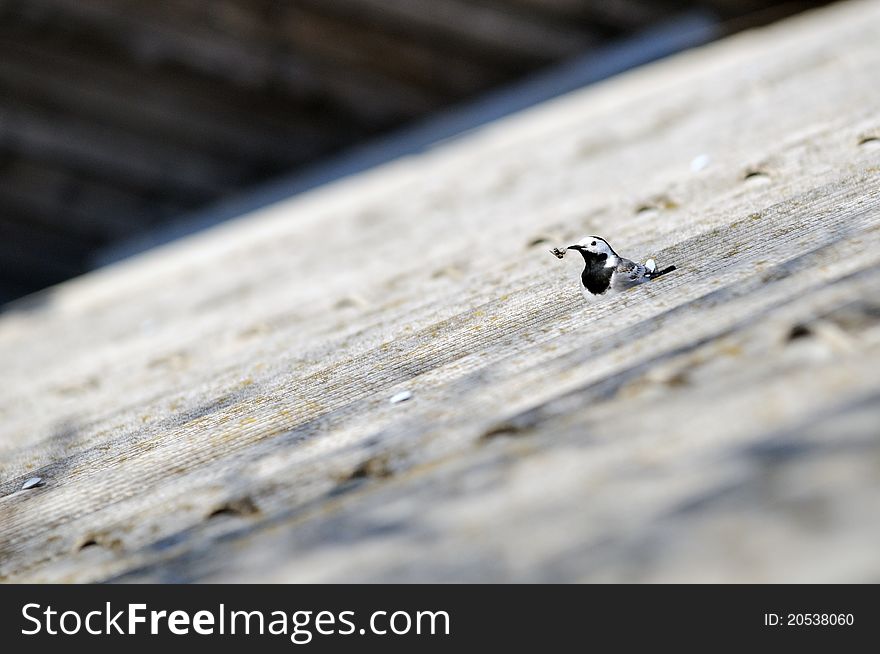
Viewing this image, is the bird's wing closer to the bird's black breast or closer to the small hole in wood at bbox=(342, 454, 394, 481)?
the bird's black breast

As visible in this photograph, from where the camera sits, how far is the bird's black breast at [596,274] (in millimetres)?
901

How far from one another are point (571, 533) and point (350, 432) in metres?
0.33

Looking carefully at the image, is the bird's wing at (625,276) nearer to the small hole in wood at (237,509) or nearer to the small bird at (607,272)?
the small bird at (607,272)

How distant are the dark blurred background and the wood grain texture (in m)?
1.92

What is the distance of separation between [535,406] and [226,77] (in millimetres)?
3337

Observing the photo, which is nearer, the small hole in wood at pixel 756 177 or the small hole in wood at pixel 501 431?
the small hole in wood at pixel 501 431

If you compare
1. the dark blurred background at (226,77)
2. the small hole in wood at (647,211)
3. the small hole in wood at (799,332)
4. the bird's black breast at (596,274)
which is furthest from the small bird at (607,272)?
the dark blurred background at (226,77)

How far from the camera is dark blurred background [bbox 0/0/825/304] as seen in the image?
11.7ft

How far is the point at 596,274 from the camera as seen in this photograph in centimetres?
90

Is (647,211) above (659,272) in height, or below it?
above

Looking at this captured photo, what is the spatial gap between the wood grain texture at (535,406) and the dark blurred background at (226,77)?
1925mm

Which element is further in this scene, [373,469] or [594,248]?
[594,248]

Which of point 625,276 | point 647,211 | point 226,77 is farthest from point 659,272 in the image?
point 226,77

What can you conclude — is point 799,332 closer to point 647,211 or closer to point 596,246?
point 596,246
